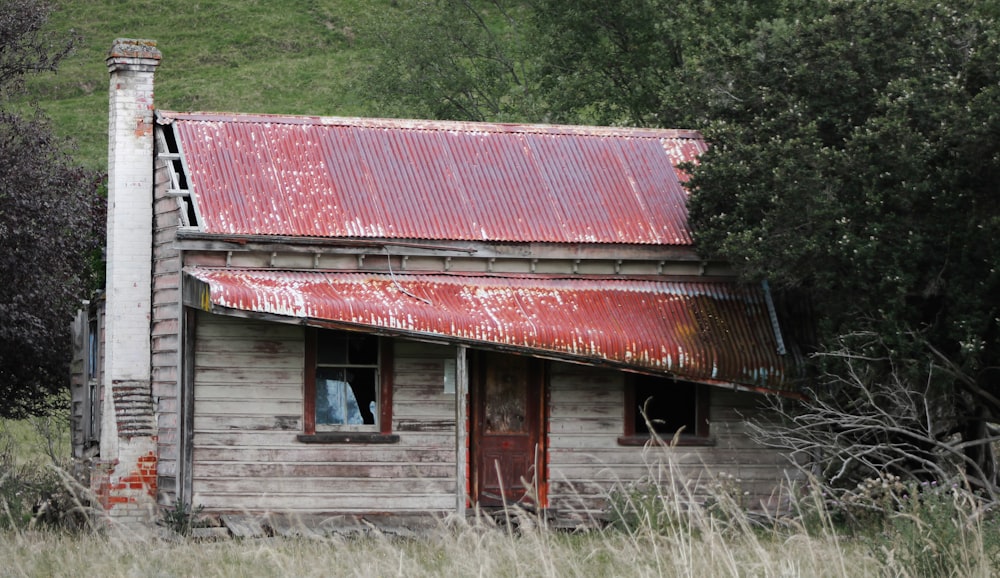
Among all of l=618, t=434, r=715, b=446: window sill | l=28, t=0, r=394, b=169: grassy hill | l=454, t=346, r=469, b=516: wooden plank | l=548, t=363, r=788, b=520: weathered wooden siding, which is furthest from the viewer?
l=28, t=0, r=394, b=169: grassy hill

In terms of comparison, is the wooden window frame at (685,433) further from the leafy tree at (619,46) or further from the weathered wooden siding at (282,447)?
the leafy tree at (619,46)

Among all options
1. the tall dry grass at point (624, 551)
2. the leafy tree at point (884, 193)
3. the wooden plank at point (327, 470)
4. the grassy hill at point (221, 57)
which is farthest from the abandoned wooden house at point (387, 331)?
the grassy hill at point (221, 57)

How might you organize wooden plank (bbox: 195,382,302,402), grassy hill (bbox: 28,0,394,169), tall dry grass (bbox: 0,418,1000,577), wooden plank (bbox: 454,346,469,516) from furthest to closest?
grassy hill (bbox: 28,0,394,169) → wooden plank (bbox: 195,382,302,402) → wooden plank (bbox: 454,346,469,516) → tall dry grass (bbox: 0,418,1000,577)

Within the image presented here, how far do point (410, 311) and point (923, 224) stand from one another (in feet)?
17.6

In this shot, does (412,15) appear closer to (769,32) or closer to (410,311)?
(769,32)

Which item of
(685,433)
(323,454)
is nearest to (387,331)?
(323,454)

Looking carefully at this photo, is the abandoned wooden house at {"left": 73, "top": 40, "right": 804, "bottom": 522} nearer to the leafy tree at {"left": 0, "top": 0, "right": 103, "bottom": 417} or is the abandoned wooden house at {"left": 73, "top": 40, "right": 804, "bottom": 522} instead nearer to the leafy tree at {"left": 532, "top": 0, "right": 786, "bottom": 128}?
the leafy tree at {"left": 0, "top": 0, "right": 103, "bottom": 417}

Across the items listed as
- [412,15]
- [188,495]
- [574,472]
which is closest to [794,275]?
[574,472]

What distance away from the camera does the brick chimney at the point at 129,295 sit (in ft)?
48.0

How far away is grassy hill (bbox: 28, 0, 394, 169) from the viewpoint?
49.9 m

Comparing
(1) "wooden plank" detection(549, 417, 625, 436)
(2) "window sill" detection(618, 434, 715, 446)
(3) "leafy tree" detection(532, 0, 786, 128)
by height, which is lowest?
(2) "window sill" detection(618, 434, 715, 446)

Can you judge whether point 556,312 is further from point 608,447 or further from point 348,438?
point 348,438

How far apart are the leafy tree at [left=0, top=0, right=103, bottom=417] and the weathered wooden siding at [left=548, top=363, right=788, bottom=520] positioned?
7.63 meters

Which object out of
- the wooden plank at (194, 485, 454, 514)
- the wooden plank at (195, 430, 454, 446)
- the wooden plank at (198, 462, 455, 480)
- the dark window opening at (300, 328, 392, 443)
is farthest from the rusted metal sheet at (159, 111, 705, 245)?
the wooden plank at (194, 485, 454, 514)
